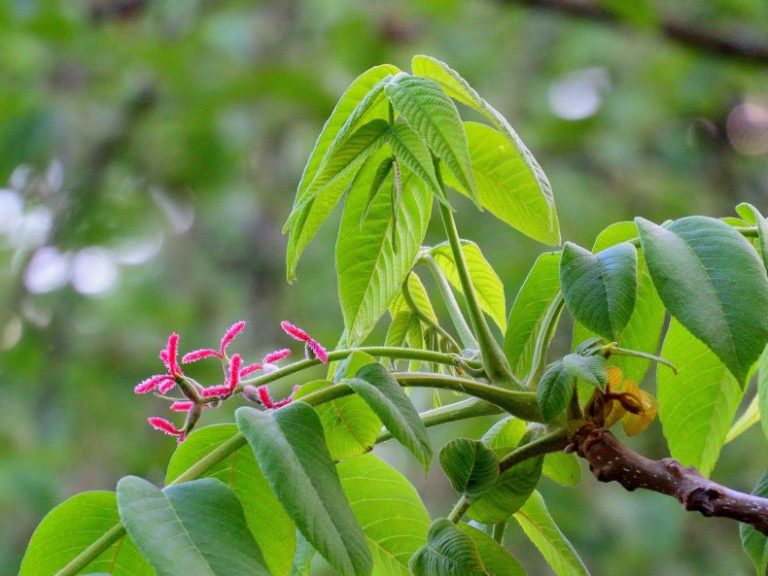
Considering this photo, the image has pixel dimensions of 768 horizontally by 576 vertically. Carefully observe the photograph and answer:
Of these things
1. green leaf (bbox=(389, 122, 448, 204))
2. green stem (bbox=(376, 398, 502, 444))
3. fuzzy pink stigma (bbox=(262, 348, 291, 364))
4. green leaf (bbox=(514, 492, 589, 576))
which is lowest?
green leaf (bbox=(514, 492, 589, 576))

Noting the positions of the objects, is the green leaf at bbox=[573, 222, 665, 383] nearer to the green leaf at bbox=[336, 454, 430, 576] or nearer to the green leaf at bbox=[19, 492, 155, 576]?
the green leaf at bbox=[336, 454, 430, 576]

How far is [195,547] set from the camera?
0.60 metres

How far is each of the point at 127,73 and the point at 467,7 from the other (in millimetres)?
2098

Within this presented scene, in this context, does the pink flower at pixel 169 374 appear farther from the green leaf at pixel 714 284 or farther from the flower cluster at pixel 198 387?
the green leaf at pixel 714 284

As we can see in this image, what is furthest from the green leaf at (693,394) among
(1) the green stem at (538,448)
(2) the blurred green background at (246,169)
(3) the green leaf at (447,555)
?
(2) the blurred green background at (246,169)

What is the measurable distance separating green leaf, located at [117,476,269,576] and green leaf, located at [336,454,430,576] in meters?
0.13

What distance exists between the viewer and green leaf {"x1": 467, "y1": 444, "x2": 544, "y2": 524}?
0.70m

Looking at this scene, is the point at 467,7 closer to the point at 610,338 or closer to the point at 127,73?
the point at 127,73

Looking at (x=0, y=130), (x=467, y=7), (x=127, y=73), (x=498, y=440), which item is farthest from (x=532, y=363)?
(x=467, y=7)

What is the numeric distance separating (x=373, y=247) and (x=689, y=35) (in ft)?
10.0

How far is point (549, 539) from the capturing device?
0.76m

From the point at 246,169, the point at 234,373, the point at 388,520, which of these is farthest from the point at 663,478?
the point at 246,169

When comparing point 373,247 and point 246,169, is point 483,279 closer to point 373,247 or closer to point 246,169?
point 373,247

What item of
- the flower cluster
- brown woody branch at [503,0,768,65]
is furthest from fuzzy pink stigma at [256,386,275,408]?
brown woody branch at [503,0,768,65]
